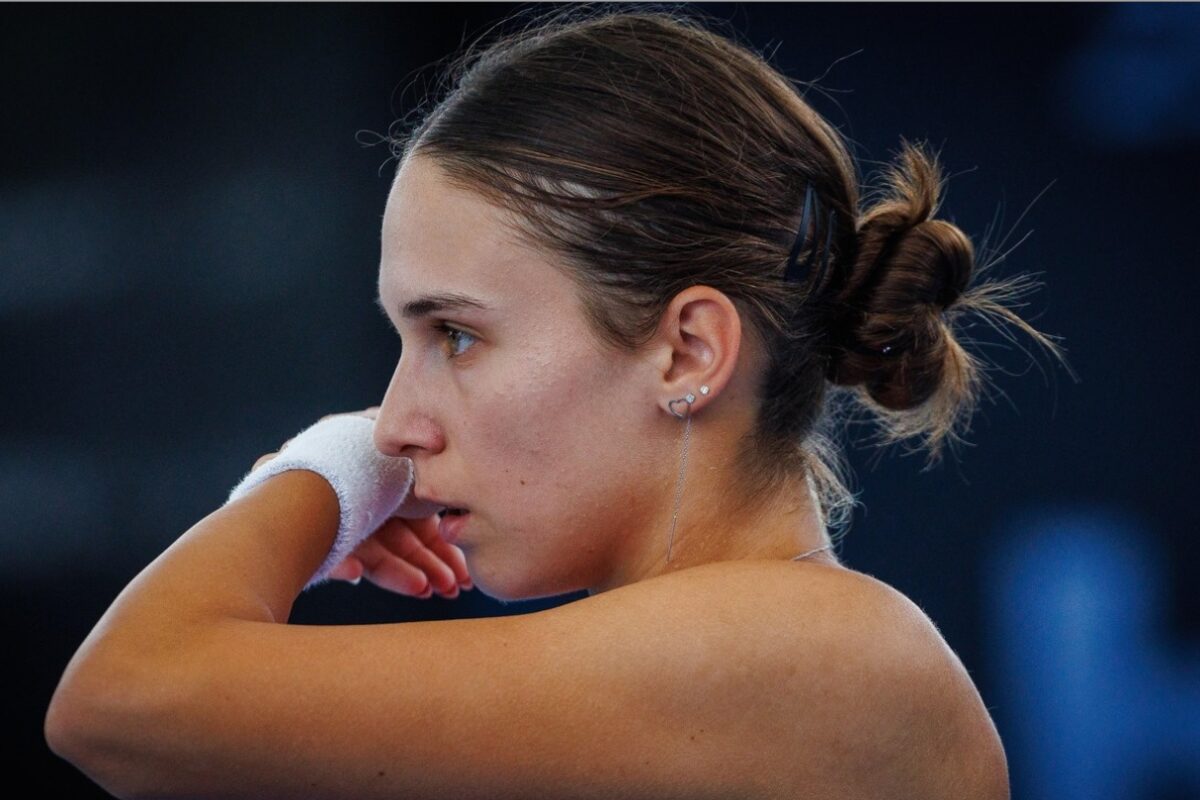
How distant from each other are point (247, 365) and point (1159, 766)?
6.20 ft

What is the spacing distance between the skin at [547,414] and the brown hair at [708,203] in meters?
0.02

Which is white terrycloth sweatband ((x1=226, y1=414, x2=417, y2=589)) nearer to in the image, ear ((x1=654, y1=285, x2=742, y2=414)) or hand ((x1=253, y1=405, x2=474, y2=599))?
hand ((x1=253, y1=405, x2=474, y2=599))

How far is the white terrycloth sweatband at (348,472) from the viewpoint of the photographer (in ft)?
4.30

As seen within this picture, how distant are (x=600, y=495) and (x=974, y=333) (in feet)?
6.09

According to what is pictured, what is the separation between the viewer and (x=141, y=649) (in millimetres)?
984

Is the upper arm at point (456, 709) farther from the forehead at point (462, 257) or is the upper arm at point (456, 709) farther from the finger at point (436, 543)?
the finger at point (436, 543)

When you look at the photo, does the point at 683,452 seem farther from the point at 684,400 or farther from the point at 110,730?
the point at 110,730

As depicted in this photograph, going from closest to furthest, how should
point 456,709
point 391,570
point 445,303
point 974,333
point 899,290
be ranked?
point 456,709 < point 445,303 < point 899,290 < point 391,570 < point 974,333

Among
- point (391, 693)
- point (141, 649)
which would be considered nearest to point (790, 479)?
point (391, 693)

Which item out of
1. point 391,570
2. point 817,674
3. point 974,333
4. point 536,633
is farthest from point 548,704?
point 974,333

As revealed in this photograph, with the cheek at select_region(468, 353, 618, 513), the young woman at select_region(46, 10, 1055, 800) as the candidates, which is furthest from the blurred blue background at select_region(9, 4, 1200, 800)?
the cheek at select_region(468, 353, 618, 513)

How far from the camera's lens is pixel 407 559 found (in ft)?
4.96

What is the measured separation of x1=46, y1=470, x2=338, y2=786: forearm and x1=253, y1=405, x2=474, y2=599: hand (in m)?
0.20

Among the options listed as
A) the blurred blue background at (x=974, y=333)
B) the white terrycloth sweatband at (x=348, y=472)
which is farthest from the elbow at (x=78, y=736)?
the blurred blue background at (x=974, y=333)
